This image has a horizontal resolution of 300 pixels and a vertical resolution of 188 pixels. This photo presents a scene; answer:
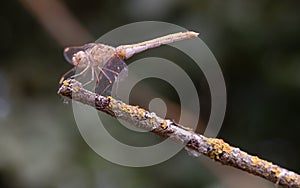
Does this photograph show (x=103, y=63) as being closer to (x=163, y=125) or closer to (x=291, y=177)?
(x=163, y=125)

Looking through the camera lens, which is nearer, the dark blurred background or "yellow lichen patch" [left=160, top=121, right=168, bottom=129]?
"yellow lichen patch" [left=160, top=121, right=168, bottom=129]

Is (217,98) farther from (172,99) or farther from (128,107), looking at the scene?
(128,107)

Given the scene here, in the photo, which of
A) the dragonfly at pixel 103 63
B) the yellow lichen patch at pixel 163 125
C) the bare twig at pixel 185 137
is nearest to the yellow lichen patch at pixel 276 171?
the bare twig at pixel 185 137

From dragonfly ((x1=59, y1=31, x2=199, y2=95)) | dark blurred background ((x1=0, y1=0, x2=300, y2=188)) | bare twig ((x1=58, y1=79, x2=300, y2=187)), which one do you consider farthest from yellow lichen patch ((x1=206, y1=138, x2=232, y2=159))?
dark blurred background ((x1=0, y1=0, x2=300, y2=188))

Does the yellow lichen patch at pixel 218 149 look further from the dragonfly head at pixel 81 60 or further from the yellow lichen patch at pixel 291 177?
the dragonfly head at pixel 81 60

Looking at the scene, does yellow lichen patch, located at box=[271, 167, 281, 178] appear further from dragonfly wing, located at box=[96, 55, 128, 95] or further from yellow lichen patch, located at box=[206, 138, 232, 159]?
dragonfly wing, located at box=[96, 55, 128, 95]

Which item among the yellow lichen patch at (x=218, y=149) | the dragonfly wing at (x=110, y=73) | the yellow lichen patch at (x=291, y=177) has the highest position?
the dragonfly wing at (x=110, y=73)
